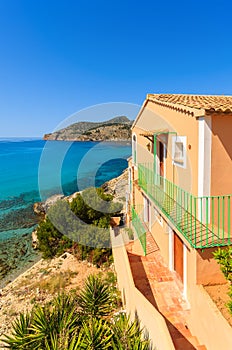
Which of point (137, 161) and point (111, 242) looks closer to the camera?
point (111, 242)

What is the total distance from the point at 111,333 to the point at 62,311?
1946 millimetres

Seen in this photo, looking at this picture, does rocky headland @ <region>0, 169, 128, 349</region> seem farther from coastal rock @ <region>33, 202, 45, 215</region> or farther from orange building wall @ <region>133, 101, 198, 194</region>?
coastal rock @ <region>33, 202, 45, 215</region>

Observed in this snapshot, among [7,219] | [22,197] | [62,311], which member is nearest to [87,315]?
[62,311]

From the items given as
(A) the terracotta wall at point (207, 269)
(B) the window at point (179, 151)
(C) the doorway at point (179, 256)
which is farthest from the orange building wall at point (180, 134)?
(C) the doorway at point (179, 256)

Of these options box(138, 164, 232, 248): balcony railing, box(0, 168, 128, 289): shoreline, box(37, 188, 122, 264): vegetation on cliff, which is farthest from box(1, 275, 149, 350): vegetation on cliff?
box(0, 168, 128, 289): shoreline

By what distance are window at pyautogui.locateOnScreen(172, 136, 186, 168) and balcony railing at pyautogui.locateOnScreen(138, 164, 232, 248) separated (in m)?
1.05

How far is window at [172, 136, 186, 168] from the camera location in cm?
832

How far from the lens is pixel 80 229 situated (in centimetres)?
1616

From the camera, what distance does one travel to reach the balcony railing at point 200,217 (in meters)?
6.43

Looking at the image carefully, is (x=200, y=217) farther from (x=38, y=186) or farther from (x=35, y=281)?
(x=38, y=186)

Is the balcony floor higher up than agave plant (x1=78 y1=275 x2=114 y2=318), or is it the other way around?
the balcony floor

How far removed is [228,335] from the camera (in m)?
4.89

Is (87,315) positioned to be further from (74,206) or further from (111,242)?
(74,206)

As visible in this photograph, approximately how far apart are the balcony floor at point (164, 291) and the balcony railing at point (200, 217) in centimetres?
289
